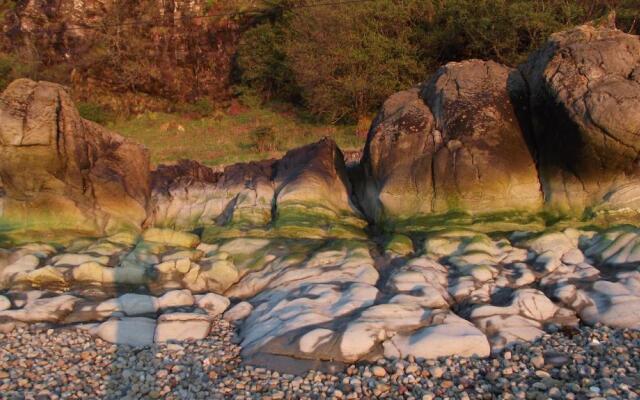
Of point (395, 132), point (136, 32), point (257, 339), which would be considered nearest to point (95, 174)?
point (395, 132)

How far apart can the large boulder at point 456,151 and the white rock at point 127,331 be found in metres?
5.78

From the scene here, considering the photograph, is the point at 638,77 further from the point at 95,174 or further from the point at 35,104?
the point at 35,104

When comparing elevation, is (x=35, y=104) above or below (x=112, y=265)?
above

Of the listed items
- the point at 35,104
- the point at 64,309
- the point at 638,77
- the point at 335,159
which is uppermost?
the point at 638,77

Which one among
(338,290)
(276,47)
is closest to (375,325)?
(338,290)

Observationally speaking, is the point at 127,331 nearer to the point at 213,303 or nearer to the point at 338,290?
the point at 213,303

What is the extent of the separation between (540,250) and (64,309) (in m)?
7.28

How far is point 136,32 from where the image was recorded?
36.5 metres

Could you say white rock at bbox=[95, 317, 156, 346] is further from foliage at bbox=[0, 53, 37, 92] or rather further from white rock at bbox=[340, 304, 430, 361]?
foliage at bbox=[0, 53, 37, 92]

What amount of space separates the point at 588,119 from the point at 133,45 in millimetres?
30596

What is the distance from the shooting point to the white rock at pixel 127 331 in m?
7.57

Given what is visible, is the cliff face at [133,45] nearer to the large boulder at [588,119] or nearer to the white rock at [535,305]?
the large boulder at [588,119]

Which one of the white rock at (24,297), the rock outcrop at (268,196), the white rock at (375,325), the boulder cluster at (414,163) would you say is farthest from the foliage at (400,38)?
the white rock at (375,325)

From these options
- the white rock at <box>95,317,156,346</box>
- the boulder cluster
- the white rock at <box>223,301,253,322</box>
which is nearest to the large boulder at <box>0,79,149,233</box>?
the boulder cluster
